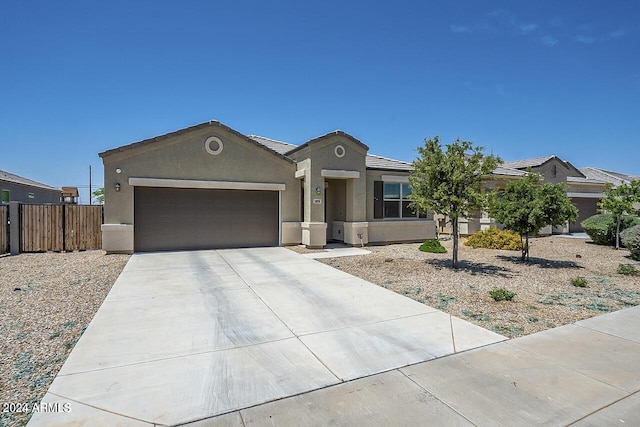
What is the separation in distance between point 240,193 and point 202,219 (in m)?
1.89

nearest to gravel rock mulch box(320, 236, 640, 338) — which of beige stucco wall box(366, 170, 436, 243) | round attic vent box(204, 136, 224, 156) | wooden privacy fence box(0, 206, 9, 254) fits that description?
beige stucco wall box(366, 170, 436, 243)

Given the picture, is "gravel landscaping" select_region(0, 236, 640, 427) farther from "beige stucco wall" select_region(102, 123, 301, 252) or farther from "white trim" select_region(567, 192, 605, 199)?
"white trim" select_region(567, 192, 605, 199)

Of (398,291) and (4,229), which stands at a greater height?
(4,229)

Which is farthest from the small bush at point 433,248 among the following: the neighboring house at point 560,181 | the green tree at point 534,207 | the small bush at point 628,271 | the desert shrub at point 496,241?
the neighboring house at point 560,181

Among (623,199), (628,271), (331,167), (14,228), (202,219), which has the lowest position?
(628,271)

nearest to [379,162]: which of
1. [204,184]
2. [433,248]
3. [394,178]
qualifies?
[394,178]

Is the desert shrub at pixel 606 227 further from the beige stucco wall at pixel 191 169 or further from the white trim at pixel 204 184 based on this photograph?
the white trim at pixel 204 184

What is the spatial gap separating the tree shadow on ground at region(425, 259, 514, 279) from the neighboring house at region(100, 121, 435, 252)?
4.41 meters

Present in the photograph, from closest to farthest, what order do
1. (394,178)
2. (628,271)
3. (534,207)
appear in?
(628,271)
(534,207)
(394,178)

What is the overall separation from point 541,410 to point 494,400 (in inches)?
15.5

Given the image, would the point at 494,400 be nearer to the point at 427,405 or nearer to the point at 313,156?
the point at 427,405

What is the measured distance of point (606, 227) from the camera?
1596cm

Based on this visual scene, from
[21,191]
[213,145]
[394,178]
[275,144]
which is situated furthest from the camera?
[21,191]

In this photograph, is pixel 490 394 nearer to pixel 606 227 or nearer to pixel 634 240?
pixel 634 240
